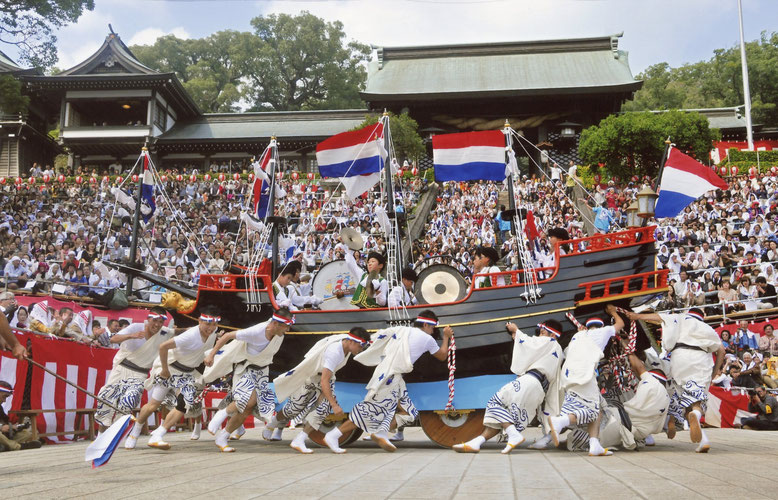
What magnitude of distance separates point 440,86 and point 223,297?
28208 millimetres

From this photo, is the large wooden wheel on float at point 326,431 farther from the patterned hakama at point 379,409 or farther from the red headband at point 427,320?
the red headband at point 427,320

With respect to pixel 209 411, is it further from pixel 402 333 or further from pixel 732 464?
pixel 732 464

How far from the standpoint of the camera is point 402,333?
301 inches

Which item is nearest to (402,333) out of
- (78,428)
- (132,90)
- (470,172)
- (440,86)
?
(470,172)

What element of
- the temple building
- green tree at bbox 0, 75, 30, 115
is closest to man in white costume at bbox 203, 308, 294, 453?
green tree at bbox 0, 75, 30, 115

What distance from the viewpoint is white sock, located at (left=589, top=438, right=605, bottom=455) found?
22.6ft

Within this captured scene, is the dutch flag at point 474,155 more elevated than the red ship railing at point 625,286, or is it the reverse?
the dutch flag at point 474,155

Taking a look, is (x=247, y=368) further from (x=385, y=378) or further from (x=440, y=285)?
(x=440, y=285)

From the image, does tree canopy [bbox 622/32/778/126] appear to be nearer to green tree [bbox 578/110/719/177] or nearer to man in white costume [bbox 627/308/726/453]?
green tree [bbox 578/110/719/177]

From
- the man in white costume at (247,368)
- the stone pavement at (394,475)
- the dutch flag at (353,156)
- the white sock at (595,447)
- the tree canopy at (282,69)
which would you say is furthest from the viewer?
the tree canopy at (282,69)

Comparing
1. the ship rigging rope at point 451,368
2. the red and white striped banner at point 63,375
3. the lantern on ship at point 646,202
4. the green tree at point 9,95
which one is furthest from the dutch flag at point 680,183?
the green tree at point 9,95

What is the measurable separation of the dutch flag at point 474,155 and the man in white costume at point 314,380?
11.3 ft

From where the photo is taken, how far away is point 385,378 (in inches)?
293

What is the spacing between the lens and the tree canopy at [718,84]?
39.9 m
